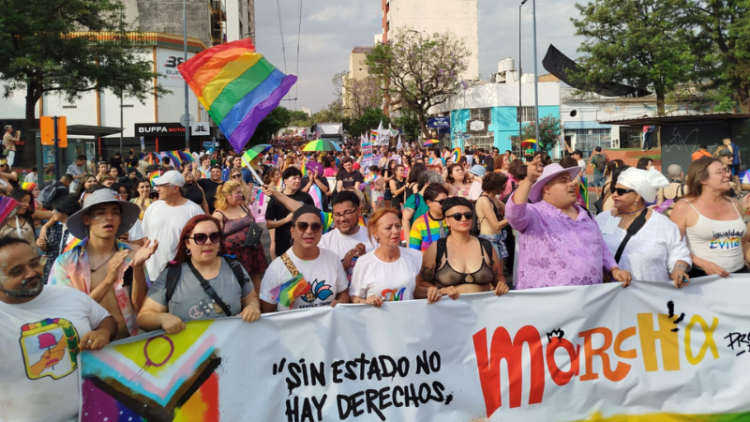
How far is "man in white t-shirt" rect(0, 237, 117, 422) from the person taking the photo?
10.1ft

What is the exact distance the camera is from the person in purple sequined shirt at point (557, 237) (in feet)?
14.3

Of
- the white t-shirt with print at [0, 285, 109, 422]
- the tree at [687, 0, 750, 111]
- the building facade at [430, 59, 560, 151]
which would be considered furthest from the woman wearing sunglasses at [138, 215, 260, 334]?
the building facade at [430, 59, 560, 151]

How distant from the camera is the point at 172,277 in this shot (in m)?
3.77

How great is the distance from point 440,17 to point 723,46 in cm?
4751

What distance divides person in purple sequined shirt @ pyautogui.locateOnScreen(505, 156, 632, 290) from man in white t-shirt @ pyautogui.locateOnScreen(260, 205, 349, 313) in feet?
4.10

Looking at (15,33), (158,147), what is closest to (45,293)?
(15,33)

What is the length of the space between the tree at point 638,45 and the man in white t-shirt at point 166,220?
2861cm

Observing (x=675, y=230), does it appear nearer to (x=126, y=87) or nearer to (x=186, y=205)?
(x=186, y=205)

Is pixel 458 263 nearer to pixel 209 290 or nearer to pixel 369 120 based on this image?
pixel 209 290

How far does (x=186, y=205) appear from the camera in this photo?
6.15 meters

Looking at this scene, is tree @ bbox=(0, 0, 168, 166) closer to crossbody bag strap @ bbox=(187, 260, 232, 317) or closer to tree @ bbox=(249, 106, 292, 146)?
tree @ bbox=(249, 106, 292, 146)

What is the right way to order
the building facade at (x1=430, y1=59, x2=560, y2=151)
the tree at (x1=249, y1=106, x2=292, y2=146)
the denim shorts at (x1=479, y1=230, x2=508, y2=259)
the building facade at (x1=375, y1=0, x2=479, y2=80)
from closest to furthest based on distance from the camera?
the denim shorts at (x1=479, y1=230, x2=508, y2=259), the building facade at (x1=430, y1=59, x2=560, y2=151), the tree at (x1=249, y1=106, x2=292, y2=146), the building facade at (x1=375, y1=0, x2=479, y2=80)

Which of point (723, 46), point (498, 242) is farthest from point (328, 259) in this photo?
point (723, 46)

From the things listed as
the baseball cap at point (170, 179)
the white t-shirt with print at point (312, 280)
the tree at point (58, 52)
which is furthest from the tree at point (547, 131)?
the white t-shirt with print at point (312, 280)
